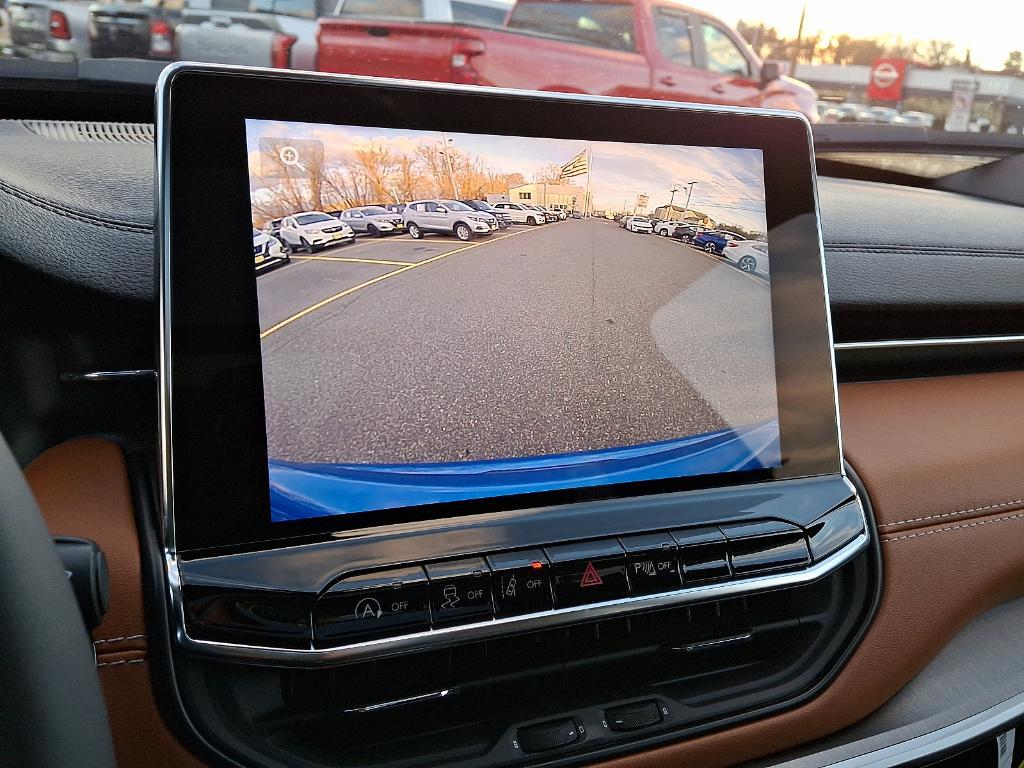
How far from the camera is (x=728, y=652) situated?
1397 millimetres

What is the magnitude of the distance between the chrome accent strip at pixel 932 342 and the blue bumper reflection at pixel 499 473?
502mm

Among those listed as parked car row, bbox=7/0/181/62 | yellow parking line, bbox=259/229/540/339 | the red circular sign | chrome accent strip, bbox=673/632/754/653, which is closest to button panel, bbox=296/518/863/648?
chrome accent strip, bbox=673/632/754/653

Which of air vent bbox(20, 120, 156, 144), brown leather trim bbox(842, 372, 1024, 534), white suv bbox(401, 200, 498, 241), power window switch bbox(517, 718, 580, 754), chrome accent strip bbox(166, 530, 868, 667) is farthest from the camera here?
air vent bbox(20, 120, 156, 144)

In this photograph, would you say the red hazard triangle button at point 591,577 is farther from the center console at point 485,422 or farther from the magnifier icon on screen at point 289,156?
the magnifier icon on screen at point 289,156

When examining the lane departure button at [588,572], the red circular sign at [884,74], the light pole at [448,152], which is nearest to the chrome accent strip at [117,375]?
the light pole at [448,152]

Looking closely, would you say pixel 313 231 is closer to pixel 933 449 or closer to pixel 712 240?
pixel 712 240

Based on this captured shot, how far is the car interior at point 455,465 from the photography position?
1042 millimetres

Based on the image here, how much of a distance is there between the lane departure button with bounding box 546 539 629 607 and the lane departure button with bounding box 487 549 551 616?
2cm

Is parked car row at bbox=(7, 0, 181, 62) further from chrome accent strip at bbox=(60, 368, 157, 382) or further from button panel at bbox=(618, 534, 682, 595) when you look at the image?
button panel at bbox=(618, 534, 682, 595)

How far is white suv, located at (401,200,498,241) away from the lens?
1.14m

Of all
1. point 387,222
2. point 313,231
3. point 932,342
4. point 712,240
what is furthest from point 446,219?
point 932,342

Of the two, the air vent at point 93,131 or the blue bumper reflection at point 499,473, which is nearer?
the blue bumper reflection at point 499,473

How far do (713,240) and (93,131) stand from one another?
1.23 m

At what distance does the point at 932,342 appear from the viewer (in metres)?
1.83
